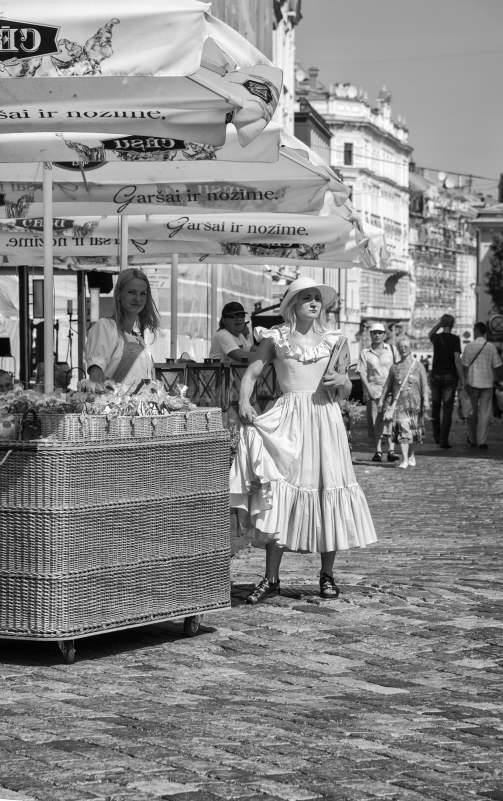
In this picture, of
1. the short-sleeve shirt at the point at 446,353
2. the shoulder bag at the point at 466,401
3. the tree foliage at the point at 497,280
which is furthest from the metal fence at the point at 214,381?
the tree foliage at the point at 497,280

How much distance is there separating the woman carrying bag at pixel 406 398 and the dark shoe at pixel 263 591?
380 inches

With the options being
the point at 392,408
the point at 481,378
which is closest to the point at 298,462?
the point at 392,408

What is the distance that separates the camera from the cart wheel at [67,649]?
5.98 meters

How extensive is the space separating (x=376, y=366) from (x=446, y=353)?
2369 millimetres

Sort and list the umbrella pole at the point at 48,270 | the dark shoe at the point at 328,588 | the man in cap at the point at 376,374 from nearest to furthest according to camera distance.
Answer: the dark shoe at the point at 328,588
the umbrella pole at the point at 48,270
the man in cap at the point at 376,374

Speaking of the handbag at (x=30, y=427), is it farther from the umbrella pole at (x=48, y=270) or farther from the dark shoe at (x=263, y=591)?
the umbrella pole at (x=48, y=270)

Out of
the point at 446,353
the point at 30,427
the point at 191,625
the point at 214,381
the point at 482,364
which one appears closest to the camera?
the point at 30,427

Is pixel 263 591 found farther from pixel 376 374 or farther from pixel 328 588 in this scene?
pixel 376 374

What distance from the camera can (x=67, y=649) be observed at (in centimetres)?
600

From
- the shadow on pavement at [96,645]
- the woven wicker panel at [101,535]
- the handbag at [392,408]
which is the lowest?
the shadow on pavement at [96,645]

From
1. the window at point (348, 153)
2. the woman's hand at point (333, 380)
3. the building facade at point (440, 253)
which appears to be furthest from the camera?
the building facade at point (440, 253)

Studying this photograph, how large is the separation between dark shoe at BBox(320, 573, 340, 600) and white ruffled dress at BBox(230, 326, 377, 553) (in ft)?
0.79

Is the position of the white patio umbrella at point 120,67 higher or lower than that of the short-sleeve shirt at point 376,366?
higher

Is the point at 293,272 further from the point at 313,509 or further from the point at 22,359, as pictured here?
the point at 313,509
